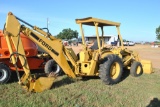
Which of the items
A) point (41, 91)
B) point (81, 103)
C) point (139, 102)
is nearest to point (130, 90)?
point (139, 102)

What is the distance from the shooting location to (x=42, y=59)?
394 inches

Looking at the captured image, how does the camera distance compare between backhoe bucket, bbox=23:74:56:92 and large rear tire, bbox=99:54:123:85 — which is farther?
large rear tire, bbox=99:54:123:85

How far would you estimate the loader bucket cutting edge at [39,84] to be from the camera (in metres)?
6.93

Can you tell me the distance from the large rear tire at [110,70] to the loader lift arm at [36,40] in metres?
1.32

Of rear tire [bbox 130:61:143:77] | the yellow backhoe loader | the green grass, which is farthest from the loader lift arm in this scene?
rear tire [bbox 130:61:143:77]

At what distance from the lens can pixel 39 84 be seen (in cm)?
709

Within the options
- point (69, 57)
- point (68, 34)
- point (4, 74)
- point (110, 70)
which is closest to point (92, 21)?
point (69, 57)

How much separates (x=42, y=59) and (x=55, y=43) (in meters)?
2.13

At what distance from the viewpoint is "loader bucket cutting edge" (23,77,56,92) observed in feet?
22.7

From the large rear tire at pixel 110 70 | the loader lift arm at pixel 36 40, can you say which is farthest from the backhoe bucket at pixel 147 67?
the loader lift arm at pixel 36 40

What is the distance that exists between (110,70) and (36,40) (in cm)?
284

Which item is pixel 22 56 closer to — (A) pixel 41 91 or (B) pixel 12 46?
(B) pixel 12 46

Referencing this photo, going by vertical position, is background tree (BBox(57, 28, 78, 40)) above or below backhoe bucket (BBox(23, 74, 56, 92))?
above

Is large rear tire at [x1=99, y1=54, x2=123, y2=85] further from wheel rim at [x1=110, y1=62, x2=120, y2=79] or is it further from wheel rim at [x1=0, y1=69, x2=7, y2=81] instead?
wheel rim at [x1=0, y1=69, x2=7, y2=81]
